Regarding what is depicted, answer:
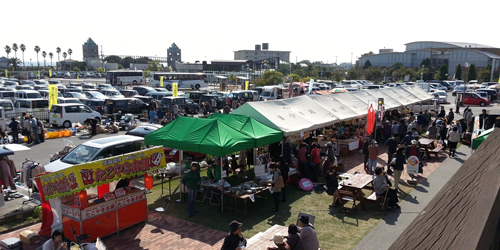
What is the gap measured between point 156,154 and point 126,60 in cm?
14088

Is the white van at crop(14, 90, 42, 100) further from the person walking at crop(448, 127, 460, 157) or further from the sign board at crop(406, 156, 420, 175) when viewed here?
the person walking at crop(448, 127, 460, 157)

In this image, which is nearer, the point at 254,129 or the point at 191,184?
the point at 191,184

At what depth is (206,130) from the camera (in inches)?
426

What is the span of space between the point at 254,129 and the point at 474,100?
34.1 metres

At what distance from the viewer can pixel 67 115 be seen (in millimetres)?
23031

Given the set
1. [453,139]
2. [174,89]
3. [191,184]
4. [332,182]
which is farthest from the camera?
[174,89]

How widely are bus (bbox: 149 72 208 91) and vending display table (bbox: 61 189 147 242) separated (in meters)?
44.1

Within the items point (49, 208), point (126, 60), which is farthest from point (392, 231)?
point (126, 60)

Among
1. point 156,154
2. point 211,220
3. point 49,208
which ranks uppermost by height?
point 156,154

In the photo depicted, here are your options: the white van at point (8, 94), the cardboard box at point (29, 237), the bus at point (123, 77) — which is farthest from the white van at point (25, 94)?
the bus at point (123, 77)

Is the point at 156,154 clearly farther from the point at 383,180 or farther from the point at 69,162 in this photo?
the point at 383,180

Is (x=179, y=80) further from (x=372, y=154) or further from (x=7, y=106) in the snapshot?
(x=372, y=154)

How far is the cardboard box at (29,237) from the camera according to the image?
8.10 meters

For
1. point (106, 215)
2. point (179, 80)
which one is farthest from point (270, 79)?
point (106, 215)
